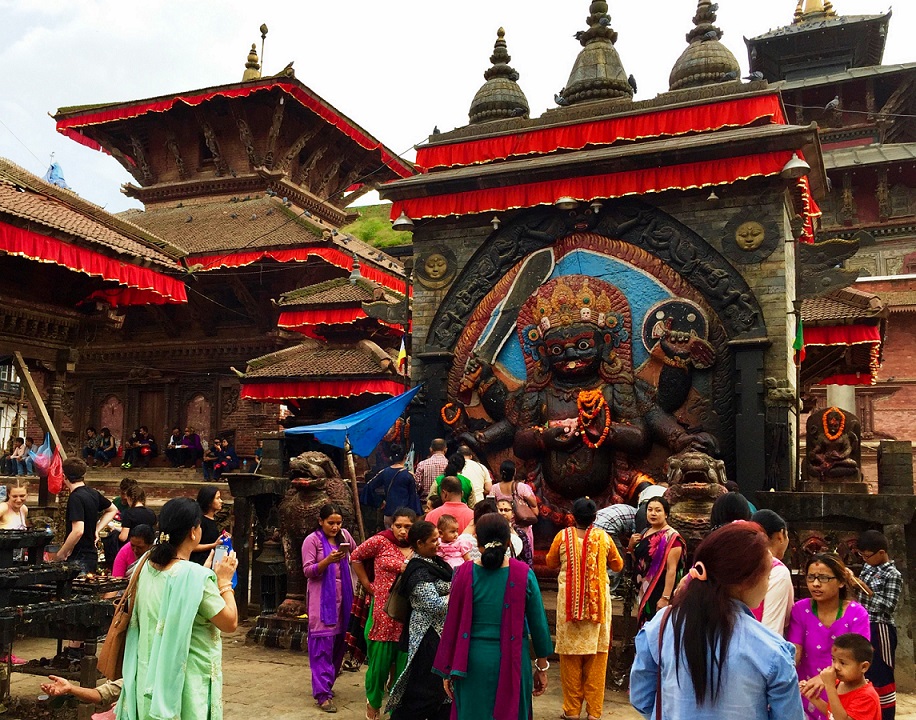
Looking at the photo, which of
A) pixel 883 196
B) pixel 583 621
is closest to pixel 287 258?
pixel 583 621

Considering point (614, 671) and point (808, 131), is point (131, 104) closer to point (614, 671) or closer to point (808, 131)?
point (808, 131)

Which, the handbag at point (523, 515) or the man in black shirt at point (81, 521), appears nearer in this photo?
the man in black shirt at point (81, 521)

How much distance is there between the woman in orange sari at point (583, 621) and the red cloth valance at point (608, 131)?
23.8 feet

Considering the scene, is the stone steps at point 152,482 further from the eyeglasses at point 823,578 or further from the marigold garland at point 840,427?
the eyeglasses at point 823,578

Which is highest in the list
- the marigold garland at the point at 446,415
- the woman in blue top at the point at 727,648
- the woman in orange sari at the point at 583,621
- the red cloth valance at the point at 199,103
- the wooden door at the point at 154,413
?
the red cloth valance at the point at 199,103

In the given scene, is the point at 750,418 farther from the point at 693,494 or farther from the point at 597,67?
the point at 597,67

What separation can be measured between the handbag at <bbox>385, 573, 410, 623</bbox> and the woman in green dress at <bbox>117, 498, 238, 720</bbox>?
158 cm

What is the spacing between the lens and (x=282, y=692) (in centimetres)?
718

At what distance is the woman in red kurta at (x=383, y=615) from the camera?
19.5ft

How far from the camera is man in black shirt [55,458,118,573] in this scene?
302 inches

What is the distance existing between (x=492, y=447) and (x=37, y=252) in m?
7.30

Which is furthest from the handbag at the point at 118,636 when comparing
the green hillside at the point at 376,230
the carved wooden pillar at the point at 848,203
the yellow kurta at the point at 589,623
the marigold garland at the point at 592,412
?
the green hillside at the point at 376,230


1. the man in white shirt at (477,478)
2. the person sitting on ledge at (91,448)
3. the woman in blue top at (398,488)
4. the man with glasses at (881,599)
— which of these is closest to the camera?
the man with glasses at (881,599)

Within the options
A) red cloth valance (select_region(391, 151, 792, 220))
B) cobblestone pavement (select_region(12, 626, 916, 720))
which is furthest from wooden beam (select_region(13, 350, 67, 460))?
red cloth valance (select_region(391, 151, 792, 220))
